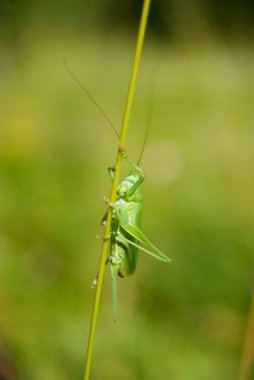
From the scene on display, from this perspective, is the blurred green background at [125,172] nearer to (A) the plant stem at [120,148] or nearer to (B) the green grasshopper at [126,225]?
(B) the green grasshopper at [126,225]

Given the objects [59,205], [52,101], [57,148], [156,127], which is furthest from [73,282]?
[52,101]

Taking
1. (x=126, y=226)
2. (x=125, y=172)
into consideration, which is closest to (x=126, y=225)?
(x=126, y=226)

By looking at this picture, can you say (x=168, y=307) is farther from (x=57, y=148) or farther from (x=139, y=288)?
(x=57, y=148)

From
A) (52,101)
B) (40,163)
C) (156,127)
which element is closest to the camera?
(40,163)

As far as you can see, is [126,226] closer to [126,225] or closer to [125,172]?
[126,225]

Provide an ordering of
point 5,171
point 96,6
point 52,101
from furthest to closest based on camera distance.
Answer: point 96,6
point 52,101
point 5,171

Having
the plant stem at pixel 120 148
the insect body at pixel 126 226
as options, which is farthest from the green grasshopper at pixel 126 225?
the plant stem at pixel 120 148

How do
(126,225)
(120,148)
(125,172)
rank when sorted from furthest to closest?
(125,172), (126,225), (120,148)
